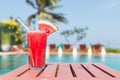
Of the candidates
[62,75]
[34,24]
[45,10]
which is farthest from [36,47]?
[45,10]

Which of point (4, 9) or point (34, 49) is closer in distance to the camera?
point (34, 49)

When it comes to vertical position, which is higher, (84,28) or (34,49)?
(84,28)

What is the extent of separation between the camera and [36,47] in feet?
7.70

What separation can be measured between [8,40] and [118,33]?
33.8ft

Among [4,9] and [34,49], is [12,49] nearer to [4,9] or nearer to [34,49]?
[4,9]

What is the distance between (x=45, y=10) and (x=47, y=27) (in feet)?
66.2

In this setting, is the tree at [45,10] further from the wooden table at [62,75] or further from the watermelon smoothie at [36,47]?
the wooden table at [62,75]

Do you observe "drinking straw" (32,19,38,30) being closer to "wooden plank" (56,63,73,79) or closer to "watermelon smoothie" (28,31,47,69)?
"watermelon smoothie" (28,31,47,69)

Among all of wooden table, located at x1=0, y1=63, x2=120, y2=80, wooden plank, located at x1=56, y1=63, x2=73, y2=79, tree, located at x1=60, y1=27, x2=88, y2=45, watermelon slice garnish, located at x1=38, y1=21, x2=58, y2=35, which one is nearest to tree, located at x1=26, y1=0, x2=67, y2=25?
tree, located at x1=60, y1=27, x2=88, y2=45

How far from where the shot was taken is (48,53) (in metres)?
19.0

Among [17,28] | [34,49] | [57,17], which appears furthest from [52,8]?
[34,49]

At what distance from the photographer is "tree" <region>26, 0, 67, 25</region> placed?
2203 cm

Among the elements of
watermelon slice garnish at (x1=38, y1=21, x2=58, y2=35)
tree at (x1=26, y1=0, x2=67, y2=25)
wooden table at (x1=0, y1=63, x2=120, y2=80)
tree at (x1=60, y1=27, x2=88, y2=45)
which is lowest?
wooden table at (x1=0, y1=63, x2=120, y2=80)

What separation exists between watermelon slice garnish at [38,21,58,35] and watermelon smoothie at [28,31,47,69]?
0.06m
